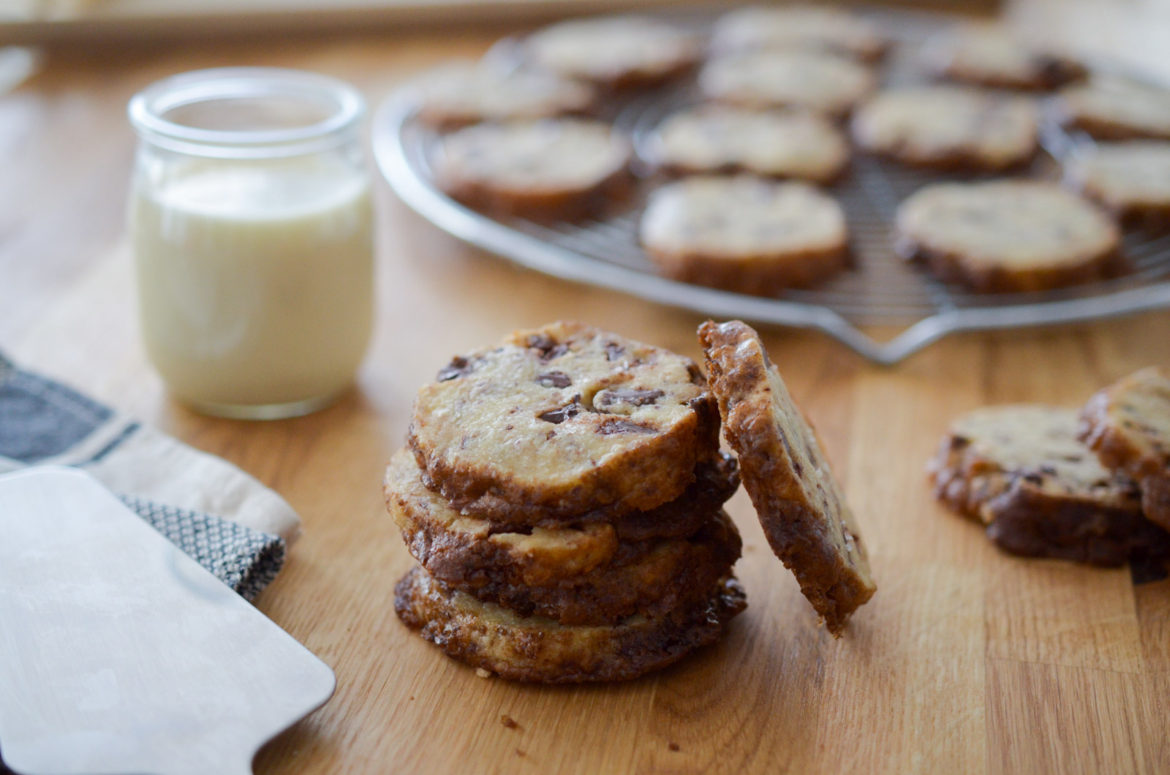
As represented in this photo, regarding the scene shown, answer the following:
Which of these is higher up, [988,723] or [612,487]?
[612,487]

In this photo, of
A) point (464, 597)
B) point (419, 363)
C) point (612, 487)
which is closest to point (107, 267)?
point (419, 363)

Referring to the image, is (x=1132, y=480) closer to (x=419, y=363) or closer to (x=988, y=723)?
(x=988, y=723)

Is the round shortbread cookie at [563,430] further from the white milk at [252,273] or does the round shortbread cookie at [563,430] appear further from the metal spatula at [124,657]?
the white milk at [252,273]

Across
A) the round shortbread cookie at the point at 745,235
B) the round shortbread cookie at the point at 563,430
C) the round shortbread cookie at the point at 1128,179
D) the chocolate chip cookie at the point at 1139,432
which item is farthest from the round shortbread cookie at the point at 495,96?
the chocolate chip cookie at the point at 1139,432

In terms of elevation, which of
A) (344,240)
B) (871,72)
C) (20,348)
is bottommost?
(871,72)

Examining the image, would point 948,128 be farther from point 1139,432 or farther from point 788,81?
point 1139,432

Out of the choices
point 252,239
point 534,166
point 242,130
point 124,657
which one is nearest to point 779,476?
point 124,657
